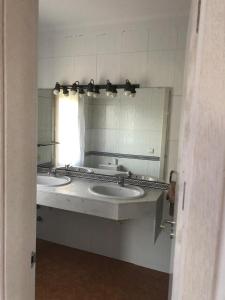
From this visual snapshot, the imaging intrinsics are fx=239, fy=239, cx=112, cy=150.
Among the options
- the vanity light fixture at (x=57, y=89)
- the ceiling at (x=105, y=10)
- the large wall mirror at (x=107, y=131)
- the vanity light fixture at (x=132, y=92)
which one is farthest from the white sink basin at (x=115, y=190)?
the ceiling at (x=105, y=10)

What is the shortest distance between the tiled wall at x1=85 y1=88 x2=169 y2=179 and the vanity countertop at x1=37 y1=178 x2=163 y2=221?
36 cm

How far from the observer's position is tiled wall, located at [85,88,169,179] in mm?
2305

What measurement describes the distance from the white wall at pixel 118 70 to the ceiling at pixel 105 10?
0.08 meters

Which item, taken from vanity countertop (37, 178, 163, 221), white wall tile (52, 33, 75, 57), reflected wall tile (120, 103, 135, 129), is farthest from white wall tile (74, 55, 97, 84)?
vanity countertop (37, 178, 163, 221)

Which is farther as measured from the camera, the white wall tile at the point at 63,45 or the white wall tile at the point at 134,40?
the white wall tile at the point at 63,45

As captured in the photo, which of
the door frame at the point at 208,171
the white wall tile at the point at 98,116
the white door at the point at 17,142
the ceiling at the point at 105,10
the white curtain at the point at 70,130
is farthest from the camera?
the white curtain at the point at 70,130

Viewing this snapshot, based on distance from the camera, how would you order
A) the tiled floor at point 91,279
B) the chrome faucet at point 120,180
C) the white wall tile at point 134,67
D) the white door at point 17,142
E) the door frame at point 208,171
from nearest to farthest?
the door frame at point 208,171
the white door at point 17,142
the tiled floor at point 91,279
the white wall tile at point 134,67
the chrome faucet at point 120,180

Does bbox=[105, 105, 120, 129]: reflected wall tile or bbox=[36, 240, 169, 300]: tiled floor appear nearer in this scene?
bbox=[36, 240, 169, 300]: tiled floor

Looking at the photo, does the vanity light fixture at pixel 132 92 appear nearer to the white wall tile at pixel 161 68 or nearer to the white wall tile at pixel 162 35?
the white wall tile at pixel 161 68

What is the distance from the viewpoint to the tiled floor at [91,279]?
80.5 inches

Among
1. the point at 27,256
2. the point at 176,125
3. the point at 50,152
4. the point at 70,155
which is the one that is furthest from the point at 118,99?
the point at 27,256

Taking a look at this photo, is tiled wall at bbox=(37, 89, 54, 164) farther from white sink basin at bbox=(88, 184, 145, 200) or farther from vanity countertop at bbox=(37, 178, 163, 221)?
white sink basin at bbox=(88, 184, 145, 200)

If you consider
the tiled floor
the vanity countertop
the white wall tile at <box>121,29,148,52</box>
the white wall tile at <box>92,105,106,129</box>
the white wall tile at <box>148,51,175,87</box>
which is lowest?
the tiled floor

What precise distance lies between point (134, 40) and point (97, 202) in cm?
154
